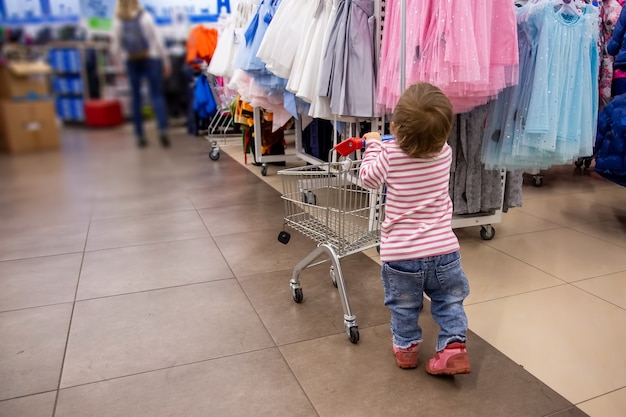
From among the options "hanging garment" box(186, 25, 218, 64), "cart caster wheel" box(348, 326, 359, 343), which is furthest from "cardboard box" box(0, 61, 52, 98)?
"cart caster wheel" box(348, 326, 359, 343)

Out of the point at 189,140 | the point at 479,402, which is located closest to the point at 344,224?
the point at 479,402

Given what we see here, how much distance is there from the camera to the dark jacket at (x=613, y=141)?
3.17m

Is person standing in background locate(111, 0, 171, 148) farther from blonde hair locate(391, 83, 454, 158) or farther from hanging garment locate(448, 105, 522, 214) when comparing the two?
hanging garment locate(448, 105, 522, 214)

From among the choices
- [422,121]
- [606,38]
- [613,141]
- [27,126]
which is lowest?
[613,141]

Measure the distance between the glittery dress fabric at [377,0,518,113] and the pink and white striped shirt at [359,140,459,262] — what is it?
2.58 feet

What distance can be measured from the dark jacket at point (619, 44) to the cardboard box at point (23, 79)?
3642 mm

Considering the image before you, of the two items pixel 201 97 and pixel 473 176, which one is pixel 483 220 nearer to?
pixel 473 176

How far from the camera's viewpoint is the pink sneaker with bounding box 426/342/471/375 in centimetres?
173

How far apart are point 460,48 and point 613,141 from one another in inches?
61.5

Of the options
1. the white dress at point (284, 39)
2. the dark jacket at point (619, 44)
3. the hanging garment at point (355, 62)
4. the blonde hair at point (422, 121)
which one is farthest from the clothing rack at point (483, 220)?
the blonde hair at point (422, 121)

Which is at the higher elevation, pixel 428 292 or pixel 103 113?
pixel 103 113

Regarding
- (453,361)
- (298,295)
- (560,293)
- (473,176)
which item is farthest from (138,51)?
(473,176)

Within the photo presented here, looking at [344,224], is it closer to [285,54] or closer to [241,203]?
[285,54]

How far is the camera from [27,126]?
0.41m
